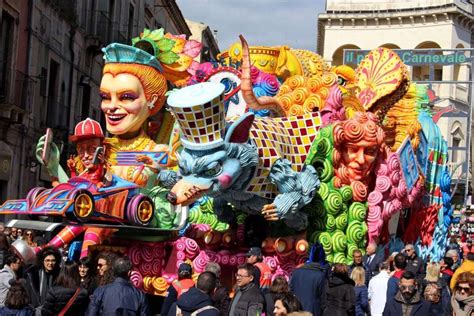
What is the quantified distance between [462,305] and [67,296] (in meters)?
3.29

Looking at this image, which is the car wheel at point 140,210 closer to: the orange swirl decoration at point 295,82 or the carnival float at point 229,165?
the carnival float at point 229,165

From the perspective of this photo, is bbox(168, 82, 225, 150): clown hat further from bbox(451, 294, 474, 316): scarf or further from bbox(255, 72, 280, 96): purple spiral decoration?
bbox(451, 294, 474, 316): scarf

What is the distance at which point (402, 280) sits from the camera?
28.7 feet

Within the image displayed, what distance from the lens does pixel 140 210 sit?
12.1 m

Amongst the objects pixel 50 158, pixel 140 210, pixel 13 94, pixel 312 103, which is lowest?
pixel 140 210

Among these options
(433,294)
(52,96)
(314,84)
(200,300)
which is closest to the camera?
(200,300)

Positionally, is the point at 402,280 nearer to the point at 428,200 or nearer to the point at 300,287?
the point at 300,287

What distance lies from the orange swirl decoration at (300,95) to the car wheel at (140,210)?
304cm

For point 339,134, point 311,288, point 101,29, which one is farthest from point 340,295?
point 101,29

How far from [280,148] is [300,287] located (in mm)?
3247

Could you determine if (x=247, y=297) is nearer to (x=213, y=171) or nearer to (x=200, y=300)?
(x=200, y=300)

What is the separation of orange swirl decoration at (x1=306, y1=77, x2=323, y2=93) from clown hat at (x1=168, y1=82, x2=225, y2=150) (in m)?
2.58

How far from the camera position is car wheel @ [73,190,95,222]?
11.5 m

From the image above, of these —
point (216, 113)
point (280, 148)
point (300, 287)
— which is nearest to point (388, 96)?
point (280, 148)
